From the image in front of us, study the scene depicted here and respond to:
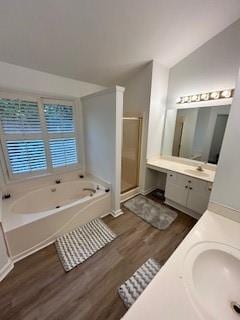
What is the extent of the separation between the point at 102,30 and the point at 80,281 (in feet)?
9.21

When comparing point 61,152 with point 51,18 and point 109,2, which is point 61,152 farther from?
point 109,2

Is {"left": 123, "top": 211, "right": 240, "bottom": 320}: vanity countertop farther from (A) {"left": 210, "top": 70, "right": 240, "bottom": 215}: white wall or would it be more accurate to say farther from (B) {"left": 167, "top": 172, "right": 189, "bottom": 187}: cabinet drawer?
(B) {"left": 167, "top": 172, "right": 189, "bottom": 187}: cabinet drawer

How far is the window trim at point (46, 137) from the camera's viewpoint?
7.05 feet

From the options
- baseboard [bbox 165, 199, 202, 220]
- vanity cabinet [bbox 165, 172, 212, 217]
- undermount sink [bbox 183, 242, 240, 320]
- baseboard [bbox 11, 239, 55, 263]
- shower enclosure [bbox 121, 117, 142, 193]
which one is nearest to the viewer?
undermount sink [bbox 183, 242, 240, 320]

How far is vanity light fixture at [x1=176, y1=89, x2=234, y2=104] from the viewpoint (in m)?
Result: 2.23

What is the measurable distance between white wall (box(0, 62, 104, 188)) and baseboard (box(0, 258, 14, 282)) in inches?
45.3

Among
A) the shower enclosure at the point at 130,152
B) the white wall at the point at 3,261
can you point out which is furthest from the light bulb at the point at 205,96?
the white wall at the point at 3,261

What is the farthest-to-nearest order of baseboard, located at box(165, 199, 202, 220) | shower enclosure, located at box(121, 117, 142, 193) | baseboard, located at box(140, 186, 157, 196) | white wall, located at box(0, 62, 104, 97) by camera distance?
baseboard, located at box(140, 186, 157, 196), shower enclosure, located at box(121, 117, 142, 193), baseboard, located at box(165, 199, 202, 220), white wall, located at box(0, 62, 104, 97)

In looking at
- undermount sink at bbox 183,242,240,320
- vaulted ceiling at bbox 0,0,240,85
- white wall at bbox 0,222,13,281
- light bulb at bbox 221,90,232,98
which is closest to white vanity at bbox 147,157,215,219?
light bulb at bbox 221,90,232,98

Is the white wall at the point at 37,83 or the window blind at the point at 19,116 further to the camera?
the window blind at the point at 19,116

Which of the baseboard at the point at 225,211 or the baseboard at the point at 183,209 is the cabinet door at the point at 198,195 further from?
the baseboard at the point at 225,211

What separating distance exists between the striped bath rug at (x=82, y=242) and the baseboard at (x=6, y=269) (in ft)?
1.57

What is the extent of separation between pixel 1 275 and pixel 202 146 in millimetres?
3293

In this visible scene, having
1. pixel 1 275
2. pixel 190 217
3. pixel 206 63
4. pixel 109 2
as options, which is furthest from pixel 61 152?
pixel 206 63
